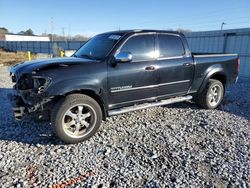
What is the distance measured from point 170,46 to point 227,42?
8.73m

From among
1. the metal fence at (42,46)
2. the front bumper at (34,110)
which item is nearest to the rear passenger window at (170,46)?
the front bumper at (34,110)

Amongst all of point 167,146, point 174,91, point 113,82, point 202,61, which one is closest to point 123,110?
point 113,82

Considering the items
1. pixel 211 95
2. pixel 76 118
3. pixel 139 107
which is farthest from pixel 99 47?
pixel 211 95

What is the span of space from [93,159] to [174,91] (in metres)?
2.55

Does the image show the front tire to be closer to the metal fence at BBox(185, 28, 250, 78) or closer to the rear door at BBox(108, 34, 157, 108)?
the rear door at BBox(108, 34, 157, 108)

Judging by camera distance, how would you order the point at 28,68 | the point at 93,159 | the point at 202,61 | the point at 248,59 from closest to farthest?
the point at 93,159 < the point at 28,68 < the point at 202,61 < the point at 248,59

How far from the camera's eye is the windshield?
14.8ft

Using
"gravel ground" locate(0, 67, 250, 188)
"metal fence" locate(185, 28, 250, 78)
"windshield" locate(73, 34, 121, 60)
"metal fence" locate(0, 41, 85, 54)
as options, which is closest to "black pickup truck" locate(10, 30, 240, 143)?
"windshield" locate(73, 34, 121, 60)

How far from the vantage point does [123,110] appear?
14.7 ft

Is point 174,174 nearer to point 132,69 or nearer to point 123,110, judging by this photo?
point 123,110

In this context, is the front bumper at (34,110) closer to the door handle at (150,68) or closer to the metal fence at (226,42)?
the door handle at (150,68)

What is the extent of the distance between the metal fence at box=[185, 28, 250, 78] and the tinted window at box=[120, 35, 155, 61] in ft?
28.6

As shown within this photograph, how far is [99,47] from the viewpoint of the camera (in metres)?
4.78

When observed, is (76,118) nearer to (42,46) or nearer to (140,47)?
(140,47)
